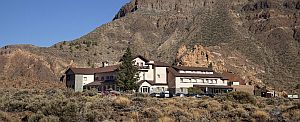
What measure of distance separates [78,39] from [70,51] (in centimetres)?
1955

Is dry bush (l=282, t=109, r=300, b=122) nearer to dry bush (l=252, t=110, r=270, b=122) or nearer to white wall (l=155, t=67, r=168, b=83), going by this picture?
dry bush (l=252, t=110, r=270, b=122)

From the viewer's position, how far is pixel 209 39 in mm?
130875

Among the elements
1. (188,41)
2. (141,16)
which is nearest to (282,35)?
(188,41)

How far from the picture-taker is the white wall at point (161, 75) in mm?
81000

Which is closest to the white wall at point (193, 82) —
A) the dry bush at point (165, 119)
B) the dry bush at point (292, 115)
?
the dry bush at point (292, 115)

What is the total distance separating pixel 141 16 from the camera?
6545 inches

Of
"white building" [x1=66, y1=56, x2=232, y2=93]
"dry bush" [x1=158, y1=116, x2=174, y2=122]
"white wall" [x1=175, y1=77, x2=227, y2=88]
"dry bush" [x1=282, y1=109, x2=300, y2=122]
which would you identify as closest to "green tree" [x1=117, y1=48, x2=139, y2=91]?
"white building" [x1=66, y1=56, x2=232, y2=93]

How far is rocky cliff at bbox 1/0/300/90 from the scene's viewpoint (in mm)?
116125

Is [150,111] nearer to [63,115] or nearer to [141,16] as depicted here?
[63,115]

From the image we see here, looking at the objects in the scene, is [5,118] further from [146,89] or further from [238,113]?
[146,89]

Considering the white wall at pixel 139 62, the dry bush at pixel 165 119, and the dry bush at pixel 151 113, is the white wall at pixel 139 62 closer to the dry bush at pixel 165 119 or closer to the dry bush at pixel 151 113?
the dry bush at pixel 151 113

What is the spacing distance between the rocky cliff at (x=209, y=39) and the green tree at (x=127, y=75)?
37.9 meters

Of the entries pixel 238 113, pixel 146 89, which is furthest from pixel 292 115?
pixel 146 89

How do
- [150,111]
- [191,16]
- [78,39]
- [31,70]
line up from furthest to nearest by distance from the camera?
[191,16], [78,39], [31,70], [150,111]
